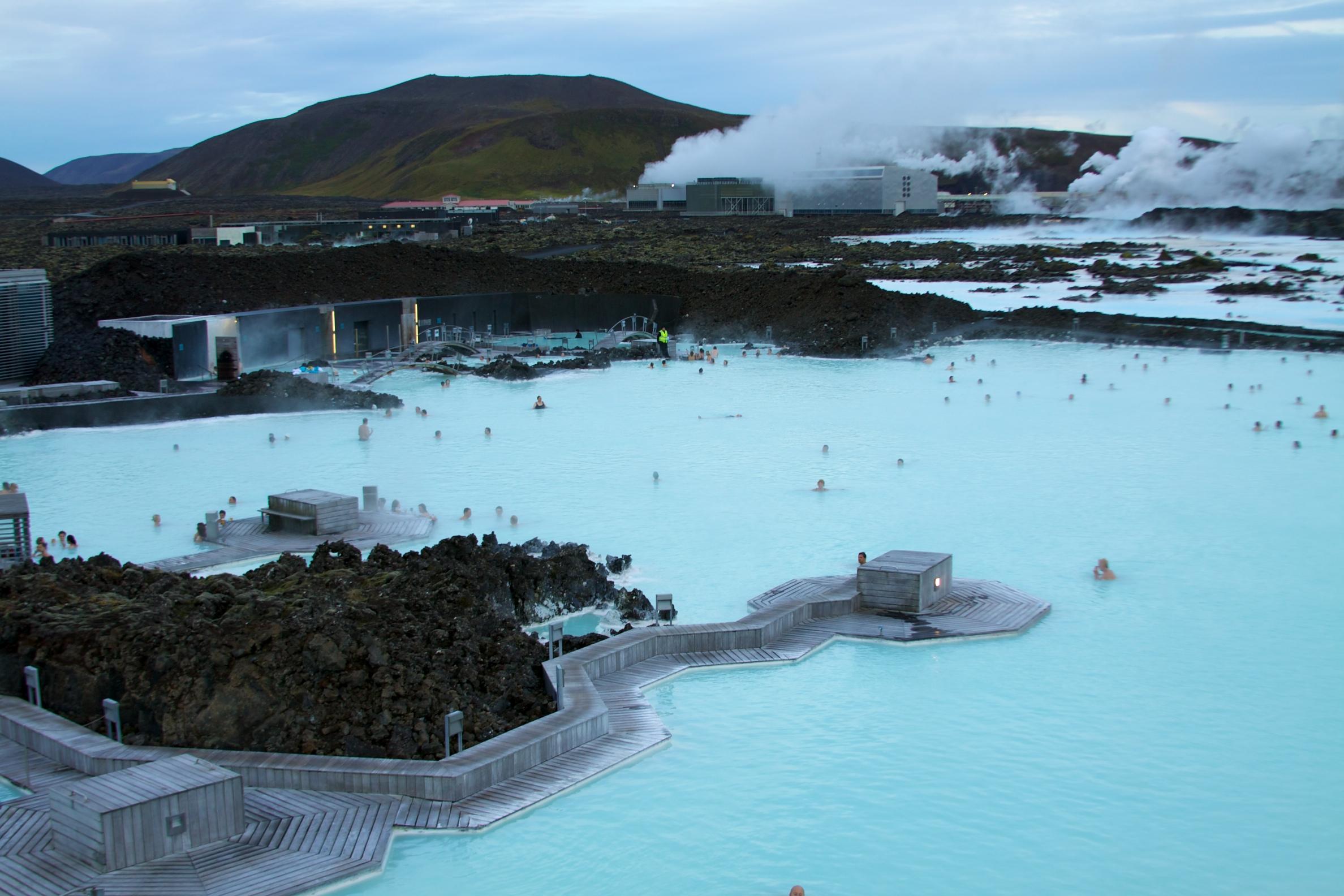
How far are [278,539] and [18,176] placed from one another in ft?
599

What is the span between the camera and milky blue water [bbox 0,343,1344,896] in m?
7.36

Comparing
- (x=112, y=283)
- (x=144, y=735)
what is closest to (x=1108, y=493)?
(x=144, y=735)

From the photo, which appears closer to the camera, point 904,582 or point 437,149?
point 904,582

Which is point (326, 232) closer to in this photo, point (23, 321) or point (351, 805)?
point (23, 321)

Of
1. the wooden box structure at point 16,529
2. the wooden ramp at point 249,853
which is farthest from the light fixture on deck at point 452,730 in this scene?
the wooden box structure at point 16,529

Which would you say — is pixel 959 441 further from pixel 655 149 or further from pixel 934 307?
pixel 655 149

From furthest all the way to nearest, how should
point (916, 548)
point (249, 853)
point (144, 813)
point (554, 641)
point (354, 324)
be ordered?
point (354, 324) → point (916, 548) → point (554, 641) → point (249, 853) → point (144, 813)

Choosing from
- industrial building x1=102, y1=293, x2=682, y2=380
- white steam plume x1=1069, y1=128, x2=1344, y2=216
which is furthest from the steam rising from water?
industrial building x1=102, y1=293, x2=682, y2=380

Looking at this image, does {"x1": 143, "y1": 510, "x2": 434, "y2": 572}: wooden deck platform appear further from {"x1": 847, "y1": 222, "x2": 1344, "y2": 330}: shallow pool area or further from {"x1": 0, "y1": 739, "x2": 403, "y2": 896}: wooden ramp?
{"x1": 847, "y1": 222, "x2": 1344, "y2": 330}: shallow pool area

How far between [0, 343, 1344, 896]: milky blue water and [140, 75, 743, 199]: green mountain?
390 feet

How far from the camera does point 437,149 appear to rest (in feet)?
523

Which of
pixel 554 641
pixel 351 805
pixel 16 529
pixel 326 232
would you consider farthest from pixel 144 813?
pixel 326 232

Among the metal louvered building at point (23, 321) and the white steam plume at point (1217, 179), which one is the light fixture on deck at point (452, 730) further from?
the white steam plume at point (1217, 179)

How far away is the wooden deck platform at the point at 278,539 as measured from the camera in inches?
486
